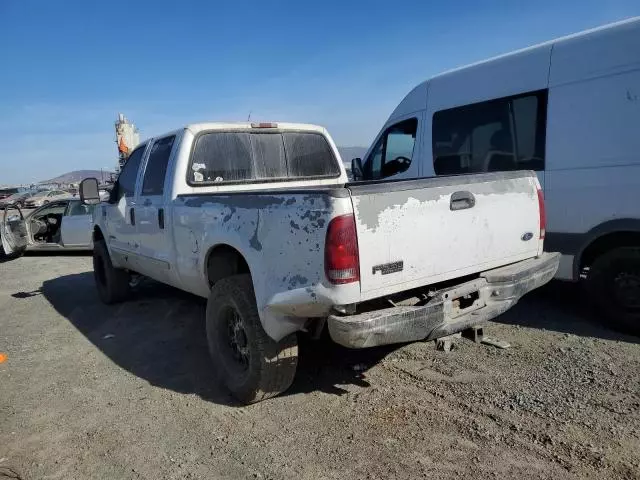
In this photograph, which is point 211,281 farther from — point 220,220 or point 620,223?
point 620,223

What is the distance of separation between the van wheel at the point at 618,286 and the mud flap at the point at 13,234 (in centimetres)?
1087

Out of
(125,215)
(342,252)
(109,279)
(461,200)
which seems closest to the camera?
(342,252)

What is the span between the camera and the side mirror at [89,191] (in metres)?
6.05

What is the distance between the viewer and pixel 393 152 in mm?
6695

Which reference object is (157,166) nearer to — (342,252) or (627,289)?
(342,252)

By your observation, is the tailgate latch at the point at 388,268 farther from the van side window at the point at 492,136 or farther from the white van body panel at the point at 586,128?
the van side window at the point at 492,136

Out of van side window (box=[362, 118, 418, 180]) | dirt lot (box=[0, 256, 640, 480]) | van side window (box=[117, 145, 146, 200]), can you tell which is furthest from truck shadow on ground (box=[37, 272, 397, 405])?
van side window (box=[362, 118, 418, 180])

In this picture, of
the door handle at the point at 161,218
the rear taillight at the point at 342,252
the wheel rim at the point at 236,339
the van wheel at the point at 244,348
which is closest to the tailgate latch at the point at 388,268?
the rear taillight at the point at 342,252

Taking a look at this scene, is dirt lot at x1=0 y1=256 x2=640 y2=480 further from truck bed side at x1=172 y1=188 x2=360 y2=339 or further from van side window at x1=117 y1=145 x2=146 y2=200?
van side window at x1=117 y1=145 x2=146 y2=200

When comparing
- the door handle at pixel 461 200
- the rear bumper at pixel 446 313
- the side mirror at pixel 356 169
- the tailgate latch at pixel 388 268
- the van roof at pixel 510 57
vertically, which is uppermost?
the van roof at pixel 510 57

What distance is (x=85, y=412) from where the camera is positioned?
3.50 m

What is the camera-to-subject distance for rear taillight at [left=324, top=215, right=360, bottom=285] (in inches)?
103

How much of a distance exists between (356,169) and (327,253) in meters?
4.11

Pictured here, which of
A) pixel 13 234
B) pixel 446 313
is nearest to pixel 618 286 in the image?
pixel 446 313
